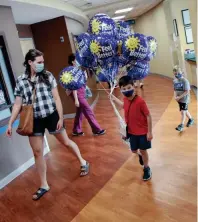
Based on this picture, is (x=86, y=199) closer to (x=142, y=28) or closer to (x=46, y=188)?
(x=46, y=188)

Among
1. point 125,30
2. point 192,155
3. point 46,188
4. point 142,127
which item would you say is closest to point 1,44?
point 125,30

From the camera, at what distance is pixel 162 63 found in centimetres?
960

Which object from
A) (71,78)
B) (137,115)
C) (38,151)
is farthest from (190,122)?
(38,151)

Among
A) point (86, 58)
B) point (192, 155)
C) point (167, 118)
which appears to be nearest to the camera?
point (86, 58)

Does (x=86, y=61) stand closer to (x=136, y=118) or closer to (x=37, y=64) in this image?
(x=37, y=64)

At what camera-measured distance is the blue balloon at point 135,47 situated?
2.29 m

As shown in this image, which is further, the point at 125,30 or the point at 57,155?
the point at 57,155

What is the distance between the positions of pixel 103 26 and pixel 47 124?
3.86 feet

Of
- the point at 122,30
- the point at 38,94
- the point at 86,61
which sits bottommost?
the point at 38,94

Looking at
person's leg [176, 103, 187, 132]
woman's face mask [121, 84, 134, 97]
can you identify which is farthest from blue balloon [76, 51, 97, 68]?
person's leg [176, 103, 187, 132]

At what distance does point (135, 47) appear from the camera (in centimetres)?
229

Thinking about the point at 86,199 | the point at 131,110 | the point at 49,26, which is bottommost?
the point at 86,199

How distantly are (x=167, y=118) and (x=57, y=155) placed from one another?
2104 mm

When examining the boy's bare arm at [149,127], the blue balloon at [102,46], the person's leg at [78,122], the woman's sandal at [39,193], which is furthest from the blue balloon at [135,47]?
the person's leg at [78,122]
